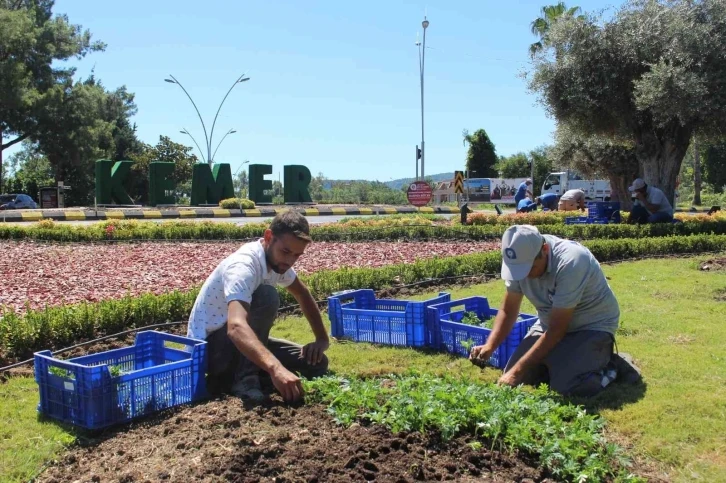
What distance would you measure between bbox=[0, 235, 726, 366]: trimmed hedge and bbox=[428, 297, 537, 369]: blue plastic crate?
243cm

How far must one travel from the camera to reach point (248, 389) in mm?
4496

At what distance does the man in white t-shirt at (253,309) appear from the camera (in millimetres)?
4273

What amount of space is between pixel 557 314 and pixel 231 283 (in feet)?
7.12

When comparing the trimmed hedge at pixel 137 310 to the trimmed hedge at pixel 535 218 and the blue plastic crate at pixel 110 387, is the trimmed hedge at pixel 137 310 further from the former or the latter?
the trimmed hedge at pixel 535 218

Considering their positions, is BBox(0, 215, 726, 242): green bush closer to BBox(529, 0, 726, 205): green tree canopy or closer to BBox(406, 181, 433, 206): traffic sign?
BBox(529, 0, 726, 205): green tree canopy

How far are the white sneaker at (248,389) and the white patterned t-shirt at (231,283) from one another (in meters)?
0.43

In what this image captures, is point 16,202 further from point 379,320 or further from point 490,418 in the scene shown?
point 490,418

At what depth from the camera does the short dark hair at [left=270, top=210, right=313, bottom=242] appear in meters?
4.38

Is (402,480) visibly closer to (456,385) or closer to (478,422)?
(478,422)

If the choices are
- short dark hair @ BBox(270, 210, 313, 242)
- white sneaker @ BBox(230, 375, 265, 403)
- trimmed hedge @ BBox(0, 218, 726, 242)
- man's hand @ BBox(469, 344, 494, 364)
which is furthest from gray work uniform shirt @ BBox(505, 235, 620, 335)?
trimmed hedge @ BBox(0, 218, 726, 242)

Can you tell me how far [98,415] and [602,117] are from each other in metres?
17.3

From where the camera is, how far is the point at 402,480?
3.16 metres

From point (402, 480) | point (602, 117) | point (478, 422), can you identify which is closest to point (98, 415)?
point (402, 480)

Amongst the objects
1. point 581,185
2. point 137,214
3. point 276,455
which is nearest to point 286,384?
point 276,455
